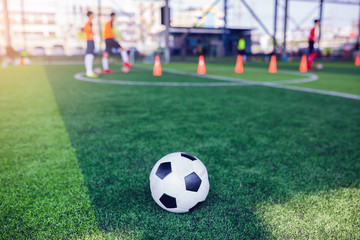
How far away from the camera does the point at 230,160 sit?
103 inches

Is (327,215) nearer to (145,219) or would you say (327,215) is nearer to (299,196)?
(299,196)

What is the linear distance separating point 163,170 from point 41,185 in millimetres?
944

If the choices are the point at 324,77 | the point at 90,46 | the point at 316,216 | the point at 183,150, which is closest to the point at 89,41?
the point at 90,46

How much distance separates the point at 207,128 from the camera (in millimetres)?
3641

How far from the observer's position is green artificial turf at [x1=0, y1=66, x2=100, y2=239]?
161cm

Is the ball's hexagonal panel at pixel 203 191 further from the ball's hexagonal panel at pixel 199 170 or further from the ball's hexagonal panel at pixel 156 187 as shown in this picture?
the ball's hexagonal panel at pixel 156 187

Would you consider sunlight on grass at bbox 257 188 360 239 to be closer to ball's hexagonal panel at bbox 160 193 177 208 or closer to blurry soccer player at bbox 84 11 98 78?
ball's hexagonal panel at bbox 160 193 177 208

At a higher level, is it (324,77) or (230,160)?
(324,77)

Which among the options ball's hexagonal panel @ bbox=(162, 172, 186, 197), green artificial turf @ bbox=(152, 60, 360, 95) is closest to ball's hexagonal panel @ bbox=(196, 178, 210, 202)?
ball's hexagonal panel @ bbox=(162, 172, 186, 197)

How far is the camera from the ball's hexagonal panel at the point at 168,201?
5.65ft

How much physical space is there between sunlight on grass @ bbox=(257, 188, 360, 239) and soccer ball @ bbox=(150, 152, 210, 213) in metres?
0.40

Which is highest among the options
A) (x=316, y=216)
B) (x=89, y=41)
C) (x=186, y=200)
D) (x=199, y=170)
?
(x=89, y=41)

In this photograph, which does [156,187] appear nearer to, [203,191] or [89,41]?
[203,191]

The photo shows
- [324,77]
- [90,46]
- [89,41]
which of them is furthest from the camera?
[324,77]
